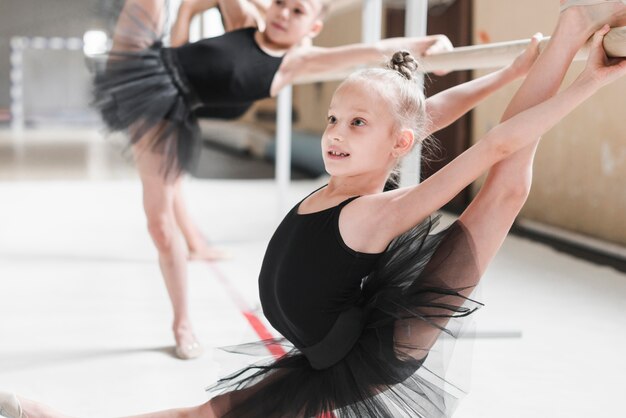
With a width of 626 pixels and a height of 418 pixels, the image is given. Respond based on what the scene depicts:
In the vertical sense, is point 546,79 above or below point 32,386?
above

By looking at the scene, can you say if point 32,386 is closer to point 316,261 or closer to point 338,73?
point 316,261

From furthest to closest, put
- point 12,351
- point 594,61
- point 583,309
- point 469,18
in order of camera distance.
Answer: point 469,18, point 583,309, point 12,351, point 594,61

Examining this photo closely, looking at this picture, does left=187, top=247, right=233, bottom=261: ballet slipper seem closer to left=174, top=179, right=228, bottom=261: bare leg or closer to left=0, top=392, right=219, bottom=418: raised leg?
left=174, top=179, right=228, bottom=261: bare leg

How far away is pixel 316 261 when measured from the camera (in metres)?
1.19

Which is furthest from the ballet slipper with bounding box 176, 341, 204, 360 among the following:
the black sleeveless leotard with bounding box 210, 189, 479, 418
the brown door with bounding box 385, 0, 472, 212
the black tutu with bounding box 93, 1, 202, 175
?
the brown door with bounding box 385, 0, 472, 212

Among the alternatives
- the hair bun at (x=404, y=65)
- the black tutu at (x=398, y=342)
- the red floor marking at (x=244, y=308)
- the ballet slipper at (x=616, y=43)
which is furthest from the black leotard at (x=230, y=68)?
the ballet slipper at (x=616, y=43)

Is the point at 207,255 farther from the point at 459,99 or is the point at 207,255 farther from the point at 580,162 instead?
the point at 459,99

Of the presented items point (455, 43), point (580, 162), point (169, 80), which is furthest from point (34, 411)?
point (455, 43)

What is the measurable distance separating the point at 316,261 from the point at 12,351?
41.0 inches

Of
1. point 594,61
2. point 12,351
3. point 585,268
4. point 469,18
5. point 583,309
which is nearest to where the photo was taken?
point 594,61

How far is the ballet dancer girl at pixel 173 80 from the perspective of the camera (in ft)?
6.42

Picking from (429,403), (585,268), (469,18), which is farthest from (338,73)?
(469,18)

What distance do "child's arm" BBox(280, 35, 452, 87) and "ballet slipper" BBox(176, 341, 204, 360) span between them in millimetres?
654

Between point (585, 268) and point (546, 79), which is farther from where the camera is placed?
point (585, 268)
